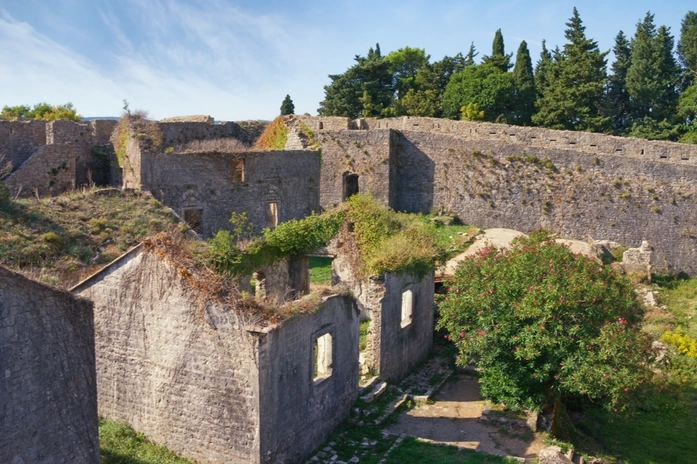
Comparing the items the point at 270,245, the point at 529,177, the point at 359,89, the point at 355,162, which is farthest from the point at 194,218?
the point at 359,89

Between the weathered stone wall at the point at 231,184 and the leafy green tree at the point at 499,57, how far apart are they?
2166cm

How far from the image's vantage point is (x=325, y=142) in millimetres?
27812

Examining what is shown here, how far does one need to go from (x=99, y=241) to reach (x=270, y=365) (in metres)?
5.27

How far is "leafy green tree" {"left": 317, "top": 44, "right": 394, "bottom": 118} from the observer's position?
4106 centimetres

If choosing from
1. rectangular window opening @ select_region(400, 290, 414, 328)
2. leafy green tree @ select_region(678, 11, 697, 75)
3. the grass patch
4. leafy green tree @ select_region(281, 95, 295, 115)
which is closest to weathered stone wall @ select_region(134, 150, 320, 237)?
the grass patch

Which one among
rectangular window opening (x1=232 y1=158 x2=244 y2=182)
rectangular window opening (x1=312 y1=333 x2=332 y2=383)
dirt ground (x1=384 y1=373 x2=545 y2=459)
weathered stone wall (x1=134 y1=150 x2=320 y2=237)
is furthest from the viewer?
rectangular window opening (x1=232 y1=158 x2=244 y2=182)

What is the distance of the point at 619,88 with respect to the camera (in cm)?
4359

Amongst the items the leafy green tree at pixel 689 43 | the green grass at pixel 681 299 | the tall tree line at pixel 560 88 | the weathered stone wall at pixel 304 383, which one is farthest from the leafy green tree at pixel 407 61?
the weathered stone wall at pixel 304 383

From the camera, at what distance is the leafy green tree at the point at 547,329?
13.2m

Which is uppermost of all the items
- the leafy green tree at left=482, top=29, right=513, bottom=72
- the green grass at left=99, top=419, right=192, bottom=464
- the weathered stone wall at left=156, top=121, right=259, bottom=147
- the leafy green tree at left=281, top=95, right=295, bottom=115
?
the leafy green tree at left=482, top=29, right=513, bottom=72

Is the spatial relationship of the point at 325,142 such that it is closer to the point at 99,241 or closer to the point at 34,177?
the point at 34,177

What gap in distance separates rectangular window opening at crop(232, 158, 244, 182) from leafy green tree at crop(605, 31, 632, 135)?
26.3 metres

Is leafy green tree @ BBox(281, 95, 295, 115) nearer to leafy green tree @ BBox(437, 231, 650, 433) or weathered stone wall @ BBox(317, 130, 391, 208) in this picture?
weathered stone wall @ BBox(317, 130, 391, 208)

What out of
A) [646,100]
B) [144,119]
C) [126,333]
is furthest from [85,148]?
[646,100]
